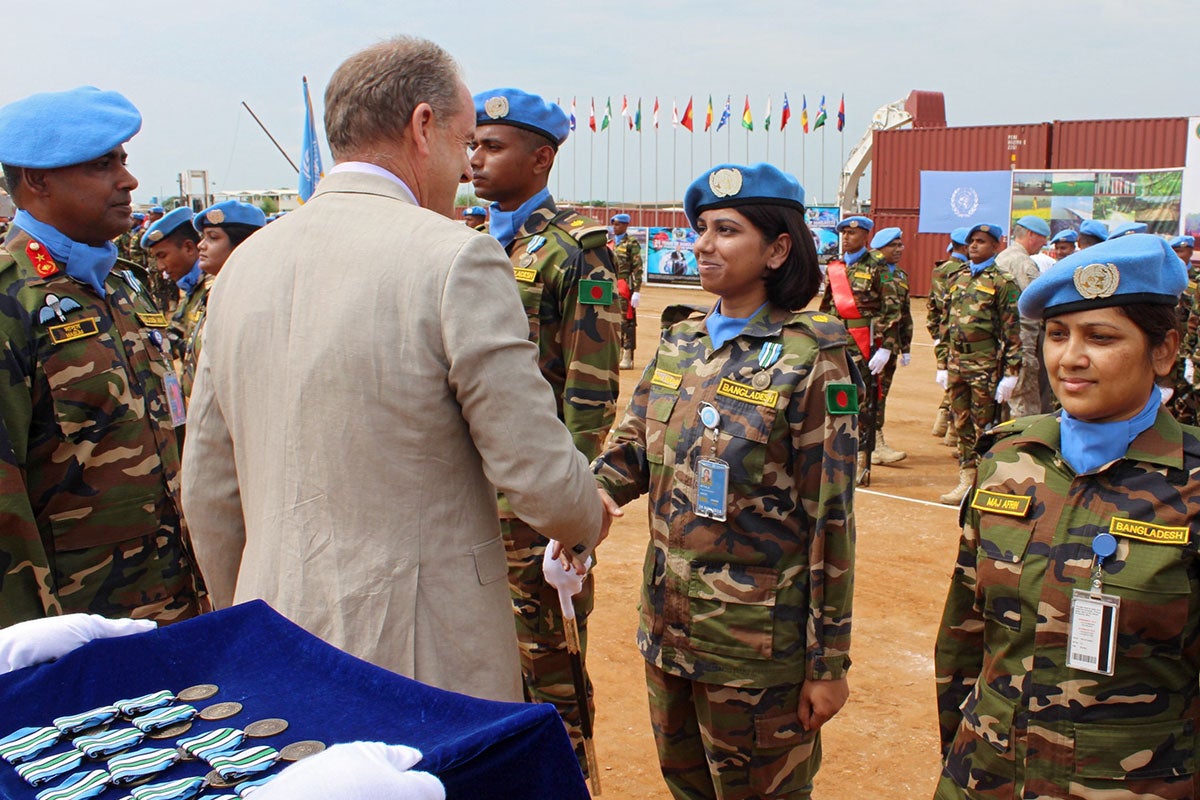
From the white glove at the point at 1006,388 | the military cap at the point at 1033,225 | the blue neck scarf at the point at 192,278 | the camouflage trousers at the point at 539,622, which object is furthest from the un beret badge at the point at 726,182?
the military cap at the point at 1033,225

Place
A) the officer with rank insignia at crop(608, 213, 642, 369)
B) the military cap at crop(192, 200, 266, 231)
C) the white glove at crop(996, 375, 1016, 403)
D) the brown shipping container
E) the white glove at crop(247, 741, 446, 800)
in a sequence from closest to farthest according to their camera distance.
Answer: the white glove at crop(247, 741, 446, 800) → the military cap at crop(192, 200, 266, 231) → the white glove at crop(996, 375, 1016, 403) → the officer with rank insignia at crop(608, 213, 642, 369) → the brown shipping container

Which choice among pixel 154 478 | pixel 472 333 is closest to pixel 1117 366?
pixel 472 333

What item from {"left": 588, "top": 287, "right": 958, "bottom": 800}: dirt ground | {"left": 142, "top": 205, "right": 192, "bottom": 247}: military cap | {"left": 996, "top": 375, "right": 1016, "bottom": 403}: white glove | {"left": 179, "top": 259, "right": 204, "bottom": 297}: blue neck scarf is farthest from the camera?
{"left": 996, "top": 375, "right": 1016, "bottom": 403}: white glove

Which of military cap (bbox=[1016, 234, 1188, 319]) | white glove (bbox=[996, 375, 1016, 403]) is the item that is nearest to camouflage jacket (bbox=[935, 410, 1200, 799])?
military cap (bbox=[1016, 234, 1188, 319])

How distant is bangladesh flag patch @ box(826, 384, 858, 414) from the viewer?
2.71 metres

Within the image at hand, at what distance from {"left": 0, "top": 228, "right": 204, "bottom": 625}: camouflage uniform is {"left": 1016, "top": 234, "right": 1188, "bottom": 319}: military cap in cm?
273

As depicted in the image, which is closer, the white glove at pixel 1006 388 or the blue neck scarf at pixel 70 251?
the blue neck scarf at pixel 70 251

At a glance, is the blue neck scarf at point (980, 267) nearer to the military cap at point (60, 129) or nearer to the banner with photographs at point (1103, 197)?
the military cap at point (60, 129)

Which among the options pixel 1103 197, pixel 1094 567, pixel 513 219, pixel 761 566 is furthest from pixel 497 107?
pixel 1103 197

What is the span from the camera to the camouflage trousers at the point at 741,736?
108 inches

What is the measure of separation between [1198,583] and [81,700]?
214cm

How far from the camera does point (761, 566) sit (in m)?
2.77

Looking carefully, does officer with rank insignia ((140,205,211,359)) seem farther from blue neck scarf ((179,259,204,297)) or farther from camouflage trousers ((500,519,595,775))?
camouflage trousers ((500,519,595,775))

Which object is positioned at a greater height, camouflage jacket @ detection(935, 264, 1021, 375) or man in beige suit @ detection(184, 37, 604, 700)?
man in beige suit @ detection(184, 37, 604, 700)
